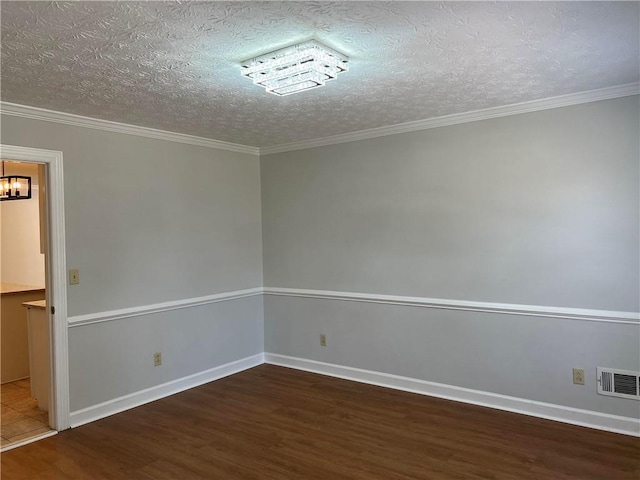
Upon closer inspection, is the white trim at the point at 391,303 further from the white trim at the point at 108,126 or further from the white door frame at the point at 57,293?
the white trim at the point at 108,126

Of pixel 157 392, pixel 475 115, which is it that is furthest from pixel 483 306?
pixel 157 392


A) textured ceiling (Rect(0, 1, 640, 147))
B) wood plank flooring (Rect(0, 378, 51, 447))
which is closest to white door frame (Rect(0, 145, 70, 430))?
wood plank flooring (Rect(0, 378, 51, 447))

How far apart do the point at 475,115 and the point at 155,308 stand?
3195 mm

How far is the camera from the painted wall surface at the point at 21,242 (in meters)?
6.51

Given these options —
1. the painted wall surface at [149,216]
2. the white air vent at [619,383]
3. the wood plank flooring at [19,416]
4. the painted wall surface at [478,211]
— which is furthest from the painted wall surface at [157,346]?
the white air vent at [619,383]

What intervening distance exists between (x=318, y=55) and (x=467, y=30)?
0.72 m

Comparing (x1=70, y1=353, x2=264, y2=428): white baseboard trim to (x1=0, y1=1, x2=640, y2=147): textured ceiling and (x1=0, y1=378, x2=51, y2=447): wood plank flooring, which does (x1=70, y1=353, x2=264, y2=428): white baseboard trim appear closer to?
(x1=0, y1=378, x2=51, y2=447): wood plank flooring

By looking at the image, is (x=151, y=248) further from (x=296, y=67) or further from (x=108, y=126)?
(x=296, y=67)

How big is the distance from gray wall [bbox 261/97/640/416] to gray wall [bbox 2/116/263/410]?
438 mm

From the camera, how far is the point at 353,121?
3.92 metres

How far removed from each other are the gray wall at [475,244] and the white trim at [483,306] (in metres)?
0.05

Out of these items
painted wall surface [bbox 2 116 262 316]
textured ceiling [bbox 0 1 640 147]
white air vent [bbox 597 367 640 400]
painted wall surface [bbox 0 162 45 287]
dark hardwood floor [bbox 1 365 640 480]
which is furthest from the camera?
painted wall surface [bbox 0 162 45 287]

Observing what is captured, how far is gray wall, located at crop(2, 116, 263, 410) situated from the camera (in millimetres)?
3553

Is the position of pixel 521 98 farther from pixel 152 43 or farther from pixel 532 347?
pixel 152 43
